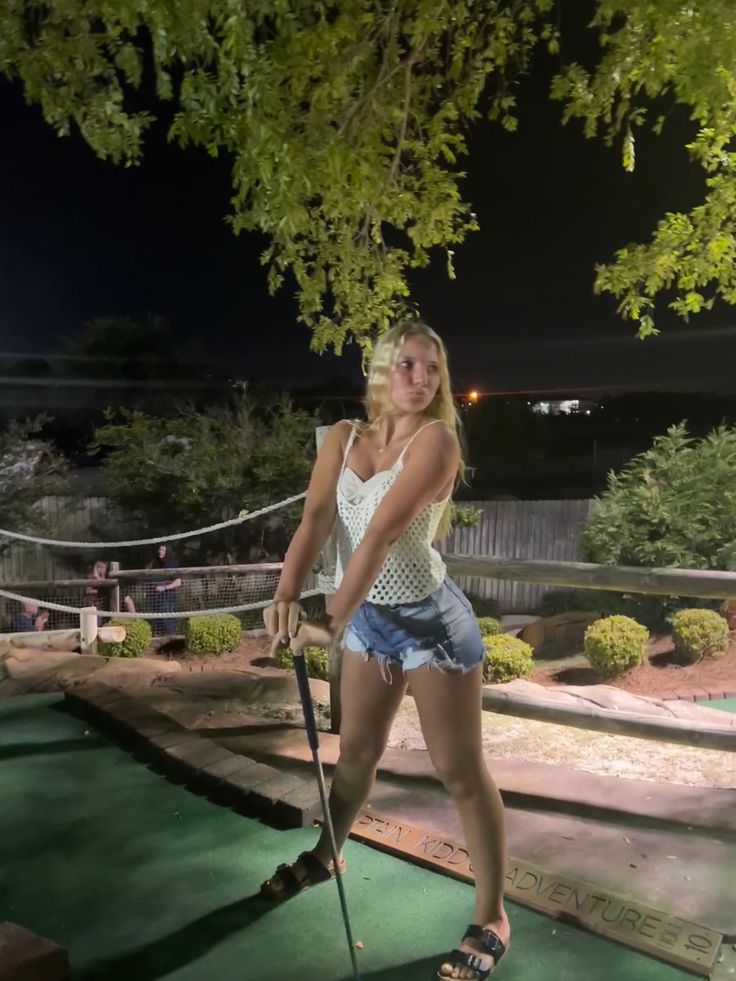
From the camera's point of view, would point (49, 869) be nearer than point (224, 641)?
Yes

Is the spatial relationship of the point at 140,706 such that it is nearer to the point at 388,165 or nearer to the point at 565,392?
the point at 388,165

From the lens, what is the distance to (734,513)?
8.96 meters

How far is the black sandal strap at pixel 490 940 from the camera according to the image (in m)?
2.04

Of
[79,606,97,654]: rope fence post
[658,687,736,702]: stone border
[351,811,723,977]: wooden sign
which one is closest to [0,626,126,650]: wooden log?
[79,606,97,654]: rope fence post

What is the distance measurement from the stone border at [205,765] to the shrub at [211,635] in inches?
172

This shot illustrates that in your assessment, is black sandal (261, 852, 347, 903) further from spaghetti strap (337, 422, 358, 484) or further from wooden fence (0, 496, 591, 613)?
wooden fence (0, 496, 591, 613)

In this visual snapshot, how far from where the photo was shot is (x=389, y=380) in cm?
205

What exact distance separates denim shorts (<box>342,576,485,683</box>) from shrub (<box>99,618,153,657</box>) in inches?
258

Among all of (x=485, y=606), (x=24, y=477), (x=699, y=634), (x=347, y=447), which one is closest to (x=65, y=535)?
(x=24, y=477)

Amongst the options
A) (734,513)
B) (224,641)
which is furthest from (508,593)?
(224,641)

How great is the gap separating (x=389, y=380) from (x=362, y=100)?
7.09 ft

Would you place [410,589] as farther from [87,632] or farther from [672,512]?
[672,512]

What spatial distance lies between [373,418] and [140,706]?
244 cm

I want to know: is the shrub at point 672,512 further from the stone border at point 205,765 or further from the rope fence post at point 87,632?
the stone border at point 205,765
